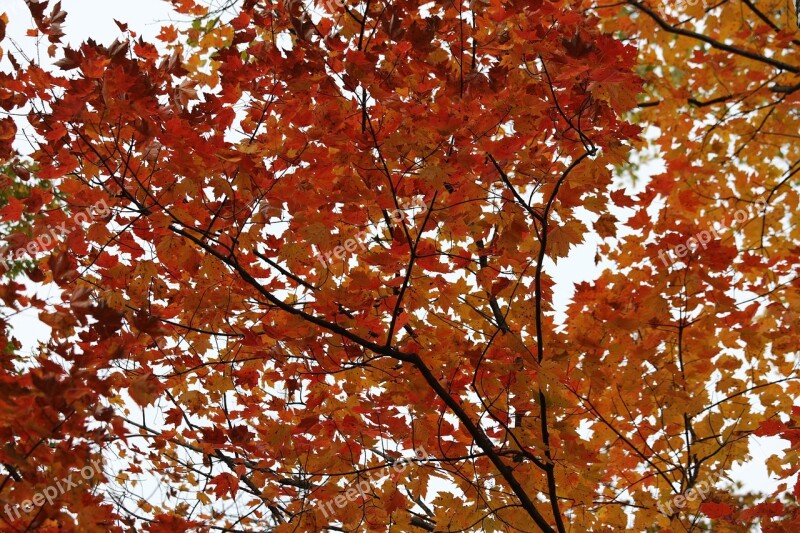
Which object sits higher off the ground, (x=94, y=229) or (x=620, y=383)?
(x=620, y=383)

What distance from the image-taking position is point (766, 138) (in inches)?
287

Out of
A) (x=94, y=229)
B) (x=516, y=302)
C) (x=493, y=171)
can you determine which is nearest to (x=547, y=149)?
(x=493, y=171)

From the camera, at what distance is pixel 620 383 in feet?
12.7

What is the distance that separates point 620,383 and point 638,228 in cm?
97

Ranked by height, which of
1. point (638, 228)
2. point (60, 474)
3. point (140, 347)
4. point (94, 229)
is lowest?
point (60, 474)

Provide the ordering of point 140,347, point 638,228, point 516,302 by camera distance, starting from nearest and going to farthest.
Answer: point 140,347, point 516,302, point 638,228

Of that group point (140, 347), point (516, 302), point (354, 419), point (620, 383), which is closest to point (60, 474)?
point (140, 347)

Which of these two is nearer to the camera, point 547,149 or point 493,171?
point 493,171

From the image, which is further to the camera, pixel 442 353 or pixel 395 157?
pixel 442 353

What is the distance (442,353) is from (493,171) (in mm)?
990

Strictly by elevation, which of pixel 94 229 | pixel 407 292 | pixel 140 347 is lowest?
pixel 140 347

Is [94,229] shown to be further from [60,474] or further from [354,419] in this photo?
[354,419]

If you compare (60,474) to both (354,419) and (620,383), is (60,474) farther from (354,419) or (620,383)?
(620,383)

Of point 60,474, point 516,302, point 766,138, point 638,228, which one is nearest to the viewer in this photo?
point 60,474
